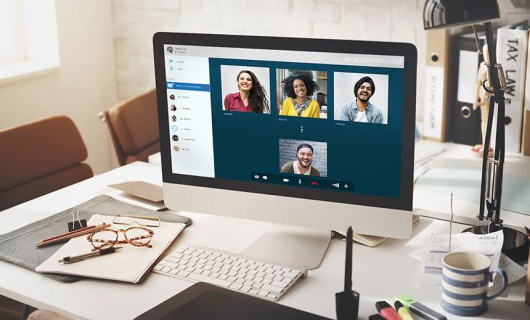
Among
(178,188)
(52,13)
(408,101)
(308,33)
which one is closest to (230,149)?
(178,188)

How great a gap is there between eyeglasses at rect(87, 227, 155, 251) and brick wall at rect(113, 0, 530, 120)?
1408 millimetres

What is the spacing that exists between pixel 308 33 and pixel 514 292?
5.62 ft

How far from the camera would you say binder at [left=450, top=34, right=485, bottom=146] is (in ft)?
7.99

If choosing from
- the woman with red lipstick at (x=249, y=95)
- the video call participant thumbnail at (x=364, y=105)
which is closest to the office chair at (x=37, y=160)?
the woman with red lipstick at (x=249, y=95)

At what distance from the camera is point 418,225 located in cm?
183

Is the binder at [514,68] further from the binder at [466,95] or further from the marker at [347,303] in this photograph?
the marker at [347,303]

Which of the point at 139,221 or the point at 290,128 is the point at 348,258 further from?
the point at 139,221

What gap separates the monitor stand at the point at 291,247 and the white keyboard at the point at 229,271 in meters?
0.04

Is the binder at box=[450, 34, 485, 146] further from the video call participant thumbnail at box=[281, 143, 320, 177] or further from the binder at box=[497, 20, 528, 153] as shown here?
the video call participant thumbnail at box=[281, 143, 320, 177]

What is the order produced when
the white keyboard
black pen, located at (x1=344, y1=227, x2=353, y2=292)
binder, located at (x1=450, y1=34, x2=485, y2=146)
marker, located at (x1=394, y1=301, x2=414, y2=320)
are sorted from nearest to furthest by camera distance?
black pen, located at (x1=344, y1=227, x2=353, y2=292) → marker, located at (x1=394, y1=301, x2=414, y2=320) → the white keyboard → binder, located at (x1=450, y1=34, x2=485, y2=146)

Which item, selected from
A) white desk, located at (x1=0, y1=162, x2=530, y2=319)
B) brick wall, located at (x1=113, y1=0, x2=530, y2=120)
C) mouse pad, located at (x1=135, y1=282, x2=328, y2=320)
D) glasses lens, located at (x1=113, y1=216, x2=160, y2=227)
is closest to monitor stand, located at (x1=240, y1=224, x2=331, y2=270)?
white desk, located at (x1=0, y1=162, x2=530, y2=319)

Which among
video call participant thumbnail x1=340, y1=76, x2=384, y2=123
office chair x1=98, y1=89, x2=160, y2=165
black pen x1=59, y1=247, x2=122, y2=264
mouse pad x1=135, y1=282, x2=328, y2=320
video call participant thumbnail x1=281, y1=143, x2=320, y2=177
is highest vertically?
Result: video call participant thumbnail x1=340, y1=76, x2=384, y2=123

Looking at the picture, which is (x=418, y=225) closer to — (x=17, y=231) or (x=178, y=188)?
(x=178, y=188)

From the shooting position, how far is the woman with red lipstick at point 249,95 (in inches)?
63.2
